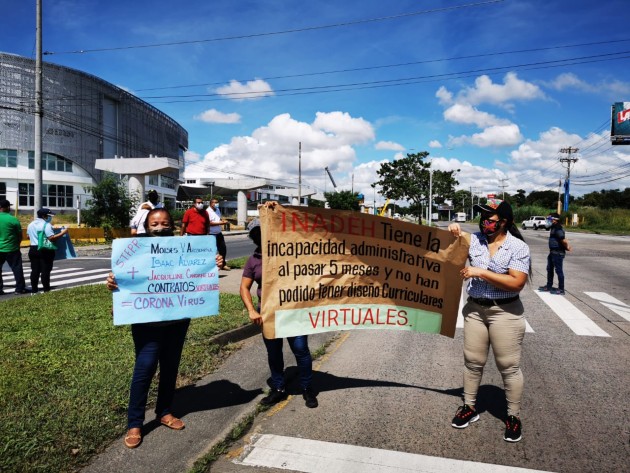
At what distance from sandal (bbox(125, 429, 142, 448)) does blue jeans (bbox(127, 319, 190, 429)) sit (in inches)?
2.8

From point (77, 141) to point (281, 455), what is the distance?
75453 mm

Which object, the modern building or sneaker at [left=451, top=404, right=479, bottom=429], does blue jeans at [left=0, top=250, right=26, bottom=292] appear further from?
the modern building

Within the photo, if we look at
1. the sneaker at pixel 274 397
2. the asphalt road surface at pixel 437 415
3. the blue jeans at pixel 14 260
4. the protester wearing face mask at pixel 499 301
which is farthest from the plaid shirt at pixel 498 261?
the blue jeans at pixel 14 260

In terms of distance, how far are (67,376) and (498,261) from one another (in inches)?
163

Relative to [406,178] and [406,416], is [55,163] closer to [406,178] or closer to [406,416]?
[406,178]

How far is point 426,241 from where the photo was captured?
4242mm

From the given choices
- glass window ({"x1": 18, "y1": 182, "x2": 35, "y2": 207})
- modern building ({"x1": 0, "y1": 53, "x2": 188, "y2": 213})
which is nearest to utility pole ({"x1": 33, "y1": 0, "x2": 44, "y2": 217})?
modern building ({"x1": 0, "y1": 53, "x2": 188, "y2": 213})

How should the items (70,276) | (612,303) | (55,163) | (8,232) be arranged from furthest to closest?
1. (55,163)
2. (70,276)
3. (612,303)
4. (8,232)

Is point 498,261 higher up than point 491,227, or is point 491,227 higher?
point 491,227

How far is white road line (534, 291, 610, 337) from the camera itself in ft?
24.0

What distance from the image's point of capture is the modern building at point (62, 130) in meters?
60.4

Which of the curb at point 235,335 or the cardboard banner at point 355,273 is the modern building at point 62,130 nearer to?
the curb at point 235,335

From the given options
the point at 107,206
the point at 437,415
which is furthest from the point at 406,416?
the point at 107,206

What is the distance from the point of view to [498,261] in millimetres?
3697
